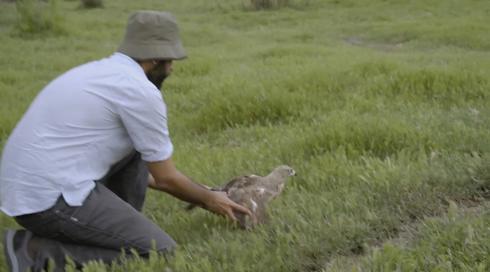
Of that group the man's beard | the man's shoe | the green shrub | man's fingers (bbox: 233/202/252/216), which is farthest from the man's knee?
the green shrub

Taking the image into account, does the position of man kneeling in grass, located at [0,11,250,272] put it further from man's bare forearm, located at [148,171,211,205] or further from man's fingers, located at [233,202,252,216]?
man's fingers, located at [233,202,252,216]

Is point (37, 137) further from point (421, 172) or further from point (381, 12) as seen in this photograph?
point (381, 12)

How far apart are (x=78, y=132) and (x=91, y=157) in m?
0.14

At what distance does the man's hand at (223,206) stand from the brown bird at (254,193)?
1.4 inches

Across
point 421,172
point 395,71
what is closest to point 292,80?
point 395,71

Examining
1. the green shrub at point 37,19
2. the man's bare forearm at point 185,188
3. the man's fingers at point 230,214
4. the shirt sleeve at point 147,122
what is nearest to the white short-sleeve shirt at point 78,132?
the shirt sleeve at point 147,122

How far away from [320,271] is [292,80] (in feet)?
13.8

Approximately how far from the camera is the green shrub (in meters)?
13.2

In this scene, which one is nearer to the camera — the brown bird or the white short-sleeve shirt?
the white short-sleeve shirt

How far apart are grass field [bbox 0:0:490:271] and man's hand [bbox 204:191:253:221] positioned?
0.11 metres

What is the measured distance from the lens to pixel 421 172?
392 cm

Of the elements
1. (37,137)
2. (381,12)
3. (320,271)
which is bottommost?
(381,12)

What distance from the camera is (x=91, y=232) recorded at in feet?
10.9

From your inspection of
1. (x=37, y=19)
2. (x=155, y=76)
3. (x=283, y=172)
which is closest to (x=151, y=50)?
(x=155, y=76)
